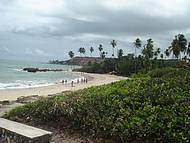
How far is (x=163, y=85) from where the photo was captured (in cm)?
1226

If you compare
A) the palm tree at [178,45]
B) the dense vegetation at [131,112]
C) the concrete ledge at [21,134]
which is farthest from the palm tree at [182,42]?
the concrete ledge at [21,134]

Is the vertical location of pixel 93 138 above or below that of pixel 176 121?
below

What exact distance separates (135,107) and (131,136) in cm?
158

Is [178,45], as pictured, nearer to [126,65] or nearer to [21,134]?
[126,65]

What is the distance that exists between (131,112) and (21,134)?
3.78 metres

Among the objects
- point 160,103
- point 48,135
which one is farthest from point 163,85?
point 48,135

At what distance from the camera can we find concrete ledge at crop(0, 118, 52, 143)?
6.97 meters

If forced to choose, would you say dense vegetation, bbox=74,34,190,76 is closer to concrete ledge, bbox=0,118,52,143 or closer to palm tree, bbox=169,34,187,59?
palm tree, bbox=169,34,187,59

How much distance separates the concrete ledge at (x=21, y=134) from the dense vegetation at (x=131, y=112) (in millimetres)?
2569

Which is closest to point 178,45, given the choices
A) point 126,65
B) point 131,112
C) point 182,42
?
point 182,42

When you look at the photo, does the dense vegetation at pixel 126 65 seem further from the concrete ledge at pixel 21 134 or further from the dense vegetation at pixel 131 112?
the concrete ledge at pixel 21 134

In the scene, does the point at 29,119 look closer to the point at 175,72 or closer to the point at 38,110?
the point at 38,110

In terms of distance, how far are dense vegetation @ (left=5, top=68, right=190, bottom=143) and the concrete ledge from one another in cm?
257

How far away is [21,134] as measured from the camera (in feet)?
23.5
